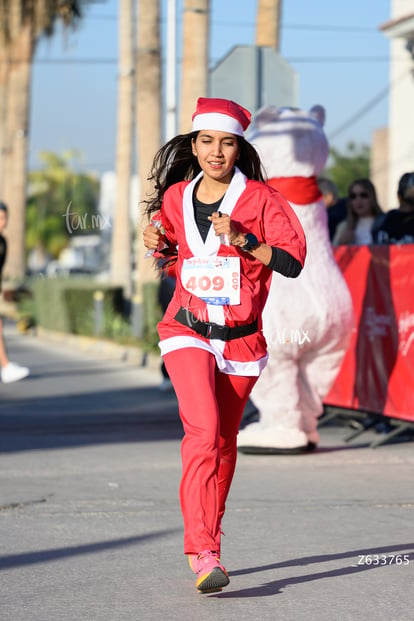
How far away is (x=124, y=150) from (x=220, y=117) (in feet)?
78.7

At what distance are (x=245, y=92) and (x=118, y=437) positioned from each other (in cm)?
479

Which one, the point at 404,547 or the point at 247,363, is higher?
the point at 247,363

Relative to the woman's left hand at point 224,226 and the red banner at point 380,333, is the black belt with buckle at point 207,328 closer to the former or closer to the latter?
the woman's left hand at point 224,226

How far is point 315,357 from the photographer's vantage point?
9.16 m

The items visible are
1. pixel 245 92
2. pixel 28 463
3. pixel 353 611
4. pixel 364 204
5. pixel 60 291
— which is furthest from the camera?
pixel 60 291

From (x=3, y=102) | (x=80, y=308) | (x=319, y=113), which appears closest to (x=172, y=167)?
(x=319, y=113)

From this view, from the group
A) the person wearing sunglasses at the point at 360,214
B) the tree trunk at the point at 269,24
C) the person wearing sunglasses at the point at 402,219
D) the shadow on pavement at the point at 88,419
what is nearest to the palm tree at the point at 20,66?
the tree trunk at the point at 269,24

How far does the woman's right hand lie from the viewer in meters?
5.68

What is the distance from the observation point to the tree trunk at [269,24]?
62.3 ft

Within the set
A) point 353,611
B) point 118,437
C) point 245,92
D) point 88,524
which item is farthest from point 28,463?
point 245,92

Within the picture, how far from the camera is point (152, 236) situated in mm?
5684

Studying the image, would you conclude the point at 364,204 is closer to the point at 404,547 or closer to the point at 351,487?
the point at 351,487

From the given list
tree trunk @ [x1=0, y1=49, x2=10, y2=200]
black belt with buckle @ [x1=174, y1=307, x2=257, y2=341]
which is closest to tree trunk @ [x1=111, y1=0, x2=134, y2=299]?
tree trunk @ [x1=0, y1=49, x2=10, y2=200]

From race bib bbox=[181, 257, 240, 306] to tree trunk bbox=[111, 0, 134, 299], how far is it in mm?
22936
